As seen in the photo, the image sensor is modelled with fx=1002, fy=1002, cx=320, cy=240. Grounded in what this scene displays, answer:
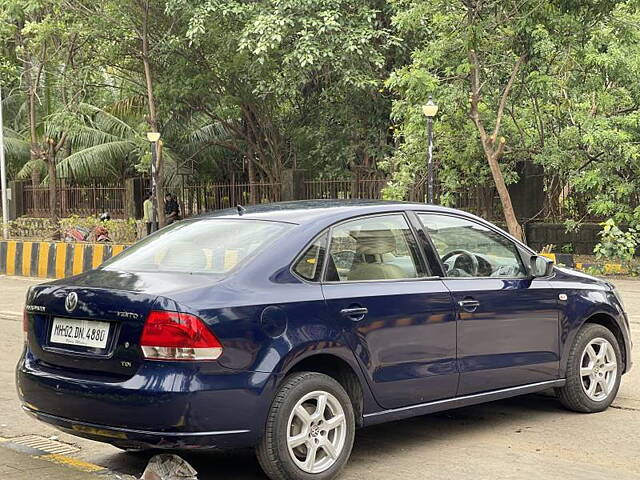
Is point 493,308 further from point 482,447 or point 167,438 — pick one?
point 167,438

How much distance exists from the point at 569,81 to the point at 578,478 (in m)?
15.7

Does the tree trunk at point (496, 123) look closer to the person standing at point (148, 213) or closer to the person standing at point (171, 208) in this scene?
the person standing at point (148, 213)

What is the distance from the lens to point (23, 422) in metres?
7.24

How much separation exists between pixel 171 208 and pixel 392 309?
24614 mm

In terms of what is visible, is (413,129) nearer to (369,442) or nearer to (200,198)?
(200,198)

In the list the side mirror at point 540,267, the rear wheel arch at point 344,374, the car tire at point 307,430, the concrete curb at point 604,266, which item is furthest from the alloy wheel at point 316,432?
the concrete curb at point 604,266

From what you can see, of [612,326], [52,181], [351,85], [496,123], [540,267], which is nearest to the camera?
[540,267]

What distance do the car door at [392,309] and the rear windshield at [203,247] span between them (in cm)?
45

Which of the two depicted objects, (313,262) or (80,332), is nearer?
(80,332)

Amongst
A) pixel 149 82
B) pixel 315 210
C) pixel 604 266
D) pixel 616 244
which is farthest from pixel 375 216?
pixel 149 82

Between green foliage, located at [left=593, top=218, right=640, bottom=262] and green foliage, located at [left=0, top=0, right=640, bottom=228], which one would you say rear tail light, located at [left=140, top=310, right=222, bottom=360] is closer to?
green foliage, located at [left=0, top=0, right=640, bottom=228]

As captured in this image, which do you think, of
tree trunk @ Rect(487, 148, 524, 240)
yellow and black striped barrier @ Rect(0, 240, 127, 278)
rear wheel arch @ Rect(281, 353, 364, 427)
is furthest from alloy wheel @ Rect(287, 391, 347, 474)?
tree trunk @ Rect(487, 148, 524, 240)

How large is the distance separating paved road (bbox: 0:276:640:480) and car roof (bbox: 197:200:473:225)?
1473 millimetres

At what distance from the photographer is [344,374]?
18.6 feet
